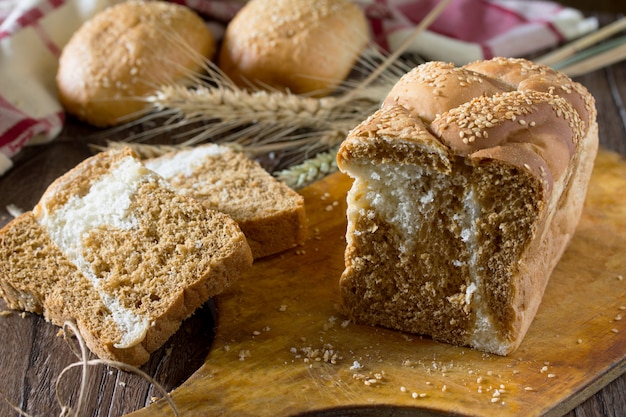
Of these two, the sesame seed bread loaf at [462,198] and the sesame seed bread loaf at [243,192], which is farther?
the sesame seed bread loaf at [243,192]

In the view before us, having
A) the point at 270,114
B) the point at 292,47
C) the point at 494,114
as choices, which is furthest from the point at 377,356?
the point at 292,47

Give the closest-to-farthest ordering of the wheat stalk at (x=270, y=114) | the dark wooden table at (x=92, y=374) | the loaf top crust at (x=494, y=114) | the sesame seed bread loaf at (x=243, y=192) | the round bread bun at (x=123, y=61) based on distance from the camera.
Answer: the loaf top crust at (x=494, y=114) → the dark wooden table at (x=92, y=374) → the sesame seed bread loaf at (x=243, y=192) → the wheat stalk at (x=270, y=114) → the round bread bun at (x=123, y=61)

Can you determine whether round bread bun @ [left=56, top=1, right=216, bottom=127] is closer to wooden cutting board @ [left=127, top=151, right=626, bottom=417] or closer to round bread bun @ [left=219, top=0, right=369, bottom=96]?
round bread bun @ [left=219, top=0, right=369, bottom=96]

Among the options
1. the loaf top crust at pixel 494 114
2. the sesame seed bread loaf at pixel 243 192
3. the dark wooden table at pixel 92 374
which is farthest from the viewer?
the sesame seed bread loaf at pixel 243 192

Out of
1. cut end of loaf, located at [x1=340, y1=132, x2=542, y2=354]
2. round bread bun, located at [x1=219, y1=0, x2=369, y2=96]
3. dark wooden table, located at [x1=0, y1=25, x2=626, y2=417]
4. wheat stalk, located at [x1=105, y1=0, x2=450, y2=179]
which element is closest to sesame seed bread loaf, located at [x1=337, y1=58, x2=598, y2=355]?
cut end of loaf, located at [x1=340, y1=132, x2=542, y2=354]

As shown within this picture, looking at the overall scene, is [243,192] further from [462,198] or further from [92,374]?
[462,198]

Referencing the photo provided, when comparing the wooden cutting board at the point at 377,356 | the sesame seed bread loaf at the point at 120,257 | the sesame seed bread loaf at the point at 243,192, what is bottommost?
the wooden cutting board at the point at 377,356

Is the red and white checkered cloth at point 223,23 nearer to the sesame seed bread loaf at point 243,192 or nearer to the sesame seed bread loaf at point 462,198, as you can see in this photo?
the sesame seed bread loaf at point 243,192

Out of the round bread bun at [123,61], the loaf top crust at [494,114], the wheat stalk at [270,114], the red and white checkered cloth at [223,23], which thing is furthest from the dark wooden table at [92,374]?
the round bread bun at [123,61]
